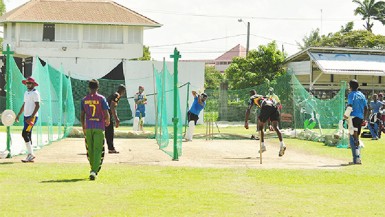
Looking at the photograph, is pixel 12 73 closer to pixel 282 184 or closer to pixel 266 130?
pixel 282 184

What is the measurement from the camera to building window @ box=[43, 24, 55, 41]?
48.0m

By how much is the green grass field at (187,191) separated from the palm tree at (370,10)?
72.3 m

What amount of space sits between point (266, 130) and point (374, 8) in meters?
56.9

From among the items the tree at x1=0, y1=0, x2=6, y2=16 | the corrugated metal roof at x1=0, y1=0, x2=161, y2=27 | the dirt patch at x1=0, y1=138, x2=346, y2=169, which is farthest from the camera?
the tree at x1=0, y1=0, x2=6, y2=16

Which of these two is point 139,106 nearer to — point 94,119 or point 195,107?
point 195,107

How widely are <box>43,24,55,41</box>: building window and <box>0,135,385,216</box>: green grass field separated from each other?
3279cm

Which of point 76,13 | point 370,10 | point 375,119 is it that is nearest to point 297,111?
point 375,119

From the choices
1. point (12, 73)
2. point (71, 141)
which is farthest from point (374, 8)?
point (12, 73)

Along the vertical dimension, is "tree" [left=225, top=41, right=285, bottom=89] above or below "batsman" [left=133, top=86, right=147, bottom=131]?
above

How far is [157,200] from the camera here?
1110 centimetres

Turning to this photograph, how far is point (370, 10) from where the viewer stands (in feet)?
283

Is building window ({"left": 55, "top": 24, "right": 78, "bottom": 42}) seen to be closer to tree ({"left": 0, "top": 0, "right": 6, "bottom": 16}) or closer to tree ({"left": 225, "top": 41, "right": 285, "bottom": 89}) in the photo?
tree ({"left": 225, "top": 41, "right": 285, "bottom": 89})

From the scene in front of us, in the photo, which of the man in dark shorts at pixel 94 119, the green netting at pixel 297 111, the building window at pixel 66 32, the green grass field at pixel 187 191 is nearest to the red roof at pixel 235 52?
the building window at pixel 66 32

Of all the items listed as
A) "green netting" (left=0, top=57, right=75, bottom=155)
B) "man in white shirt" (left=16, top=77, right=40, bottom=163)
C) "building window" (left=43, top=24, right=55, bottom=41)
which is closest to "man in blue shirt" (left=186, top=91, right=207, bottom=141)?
"green netting" (left=0, top=57, right=75, bottom=155)
